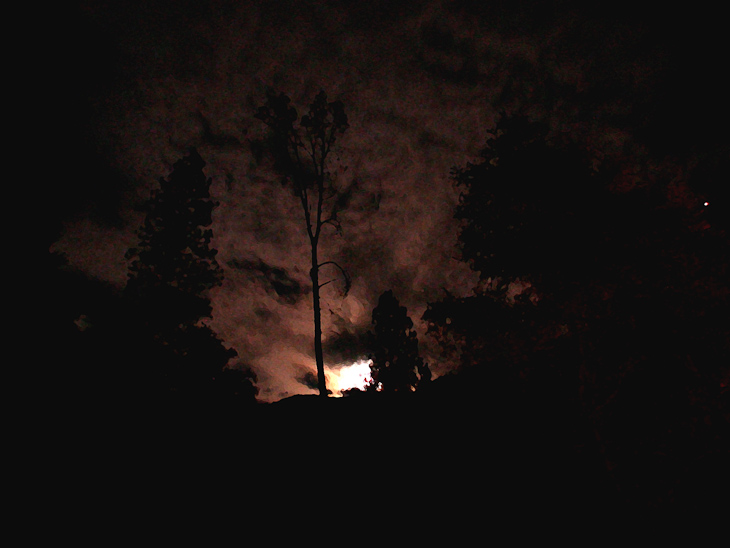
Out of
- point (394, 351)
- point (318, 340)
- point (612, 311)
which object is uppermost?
point (394, 351)

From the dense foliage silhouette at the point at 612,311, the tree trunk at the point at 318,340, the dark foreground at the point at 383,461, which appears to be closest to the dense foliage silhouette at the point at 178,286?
the tree trunk at the point at 318,340

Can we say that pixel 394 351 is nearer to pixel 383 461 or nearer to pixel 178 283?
pixel 178 283

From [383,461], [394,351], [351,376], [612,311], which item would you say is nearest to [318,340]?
[383,461]

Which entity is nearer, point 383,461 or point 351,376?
point 383,461

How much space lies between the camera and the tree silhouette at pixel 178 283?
1512cm

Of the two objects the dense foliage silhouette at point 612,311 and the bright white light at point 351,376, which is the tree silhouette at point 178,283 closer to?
the dense foliage silhouette at point 612,311

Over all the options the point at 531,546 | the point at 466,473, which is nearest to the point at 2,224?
the point at 466,473

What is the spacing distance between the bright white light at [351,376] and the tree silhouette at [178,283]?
1492cm

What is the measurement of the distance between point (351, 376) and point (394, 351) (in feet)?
24.9

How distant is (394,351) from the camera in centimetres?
2562

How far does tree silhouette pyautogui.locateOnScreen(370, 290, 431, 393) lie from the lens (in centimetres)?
2502

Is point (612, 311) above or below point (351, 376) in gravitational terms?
below

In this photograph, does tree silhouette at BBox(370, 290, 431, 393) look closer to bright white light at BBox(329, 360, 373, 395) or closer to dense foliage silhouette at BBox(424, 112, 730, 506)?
bright white light at BBox(329, 360, 373, 395)

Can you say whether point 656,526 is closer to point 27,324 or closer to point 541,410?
point 541,410
